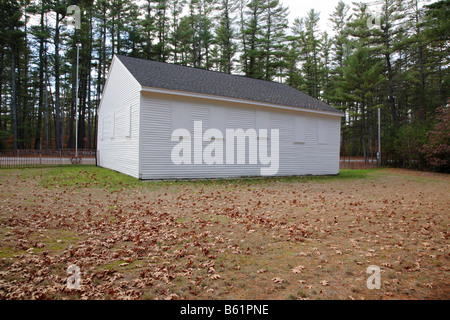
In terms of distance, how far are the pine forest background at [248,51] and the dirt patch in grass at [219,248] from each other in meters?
20.6

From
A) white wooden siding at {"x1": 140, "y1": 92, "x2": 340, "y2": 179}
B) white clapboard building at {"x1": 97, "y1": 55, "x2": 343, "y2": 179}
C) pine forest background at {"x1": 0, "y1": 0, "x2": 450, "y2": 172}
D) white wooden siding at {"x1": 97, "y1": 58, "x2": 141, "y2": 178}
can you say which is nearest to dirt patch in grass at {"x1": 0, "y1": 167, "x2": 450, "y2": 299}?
white wooden siding at {"x1": 140, "y1": 92, "x2": 340, "y2": 179}

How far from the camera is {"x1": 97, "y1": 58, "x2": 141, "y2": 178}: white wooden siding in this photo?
12680 mm

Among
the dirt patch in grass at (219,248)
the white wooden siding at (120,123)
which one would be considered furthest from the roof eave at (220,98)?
the dirt patch in grass at (219,248)

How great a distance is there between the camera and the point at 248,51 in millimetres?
32375

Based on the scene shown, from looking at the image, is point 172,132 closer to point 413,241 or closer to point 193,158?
point 193,158

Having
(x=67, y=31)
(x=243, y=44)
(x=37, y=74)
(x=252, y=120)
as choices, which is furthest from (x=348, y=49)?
(x=37, y=74)

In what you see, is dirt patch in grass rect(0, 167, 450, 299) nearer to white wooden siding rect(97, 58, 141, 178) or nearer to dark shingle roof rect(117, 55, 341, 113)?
white wooden siding rect(97, 58, 141, 178)

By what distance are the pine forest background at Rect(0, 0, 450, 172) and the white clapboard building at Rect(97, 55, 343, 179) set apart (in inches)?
439

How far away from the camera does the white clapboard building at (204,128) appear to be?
12.3m

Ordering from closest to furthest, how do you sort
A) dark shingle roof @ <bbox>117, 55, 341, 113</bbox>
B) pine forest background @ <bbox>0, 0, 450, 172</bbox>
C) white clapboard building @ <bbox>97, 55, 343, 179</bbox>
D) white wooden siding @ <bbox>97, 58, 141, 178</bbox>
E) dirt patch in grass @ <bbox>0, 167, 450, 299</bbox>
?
dirt patch in grass @ <bbox>0, 167, 450, 299</bbox>
white clapboard building @ <bbox>97, 55, 343, 179</bbox>
white wooden siding @ <bbox>97, 58, 141, 178</bbox>
dark shingle roof @ <bbox>117, 55, 341, 113</bbox>
pine forest background @ <bbox>0, 0, 450, 172</bbox>

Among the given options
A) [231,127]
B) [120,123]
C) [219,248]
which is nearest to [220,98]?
[231,127]

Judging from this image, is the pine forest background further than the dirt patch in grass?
Yes
